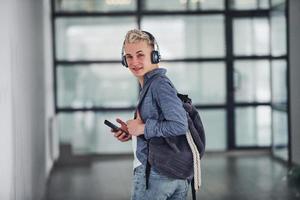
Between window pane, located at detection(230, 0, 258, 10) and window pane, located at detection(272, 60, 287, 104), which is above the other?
window pane, located at detection(230, 0, 258, 10)

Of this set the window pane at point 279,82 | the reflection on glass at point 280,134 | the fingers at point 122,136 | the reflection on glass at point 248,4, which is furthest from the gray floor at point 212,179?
the fingers at point 122,136

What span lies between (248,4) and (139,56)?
720 cm

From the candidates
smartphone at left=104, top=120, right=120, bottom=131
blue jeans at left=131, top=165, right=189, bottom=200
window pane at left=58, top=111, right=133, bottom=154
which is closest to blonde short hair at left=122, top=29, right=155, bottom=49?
smartphone at left=104, top=120, right=120, bottom=131

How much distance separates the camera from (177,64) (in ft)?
29.6

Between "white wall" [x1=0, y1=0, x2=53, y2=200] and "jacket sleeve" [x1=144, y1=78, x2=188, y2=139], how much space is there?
1.49 meters

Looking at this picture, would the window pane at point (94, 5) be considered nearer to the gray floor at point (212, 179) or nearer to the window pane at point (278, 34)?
the window pane at point (278, 34)

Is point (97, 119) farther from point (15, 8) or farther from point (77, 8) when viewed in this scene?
point (15, 8)

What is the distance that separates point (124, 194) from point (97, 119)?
321 cm

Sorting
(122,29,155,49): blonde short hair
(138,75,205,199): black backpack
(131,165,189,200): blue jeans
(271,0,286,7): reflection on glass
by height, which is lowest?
(131,165,189,200): blue jeans

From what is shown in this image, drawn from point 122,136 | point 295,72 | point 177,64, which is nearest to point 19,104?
point 122,136

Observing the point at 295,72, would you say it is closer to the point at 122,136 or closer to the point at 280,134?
the point at 280,134

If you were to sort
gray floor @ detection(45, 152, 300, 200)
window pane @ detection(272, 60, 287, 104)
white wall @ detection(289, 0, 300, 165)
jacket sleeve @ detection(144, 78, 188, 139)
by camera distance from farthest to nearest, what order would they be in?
window pane @ detection(272, 60, 287, 104)
white wall @ detection(289, 0, 300, 165)
gray floor @ detection(45, 152, 300, 200)
jacket sleeve @ detection(144, 78, 188, 139)

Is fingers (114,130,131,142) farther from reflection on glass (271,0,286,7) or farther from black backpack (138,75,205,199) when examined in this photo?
reflection on glass (271,0,286,7)

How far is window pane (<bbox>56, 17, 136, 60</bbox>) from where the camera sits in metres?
8.90
